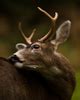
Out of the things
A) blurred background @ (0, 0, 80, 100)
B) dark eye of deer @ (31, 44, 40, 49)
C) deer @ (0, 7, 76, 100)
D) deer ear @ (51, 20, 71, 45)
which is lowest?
deer @ (0, 7, 76, 100)

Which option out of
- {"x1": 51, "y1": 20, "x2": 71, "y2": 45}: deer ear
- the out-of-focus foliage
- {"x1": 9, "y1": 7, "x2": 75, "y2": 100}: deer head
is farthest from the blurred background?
{"x1": 9, "y1": 7, "x2": 75, "y2": 100}: deer head

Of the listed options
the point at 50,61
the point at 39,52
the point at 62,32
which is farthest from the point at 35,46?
the point at 62,32

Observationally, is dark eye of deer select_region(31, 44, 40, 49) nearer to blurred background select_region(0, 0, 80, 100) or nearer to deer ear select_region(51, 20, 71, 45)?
deer ear select_region(51, 20, 71, 45)

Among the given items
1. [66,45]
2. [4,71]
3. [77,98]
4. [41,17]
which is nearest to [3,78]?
[4,71]

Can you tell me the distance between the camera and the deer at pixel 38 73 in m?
11.9

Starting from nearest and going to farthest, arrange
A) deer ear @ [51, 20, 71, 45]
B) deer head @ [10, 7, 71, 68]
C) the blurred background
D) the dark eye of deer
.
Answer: deer head @ [10, 7, 71, 68] < the dark eye of deer < deer ear @ [51, 20, 71, 45] < the blurred background

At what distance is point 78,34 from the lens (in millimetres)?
23969

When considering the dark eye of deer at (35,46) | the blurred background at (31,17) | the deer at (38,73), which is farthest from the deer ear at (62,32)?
the blurred background at (31,17)

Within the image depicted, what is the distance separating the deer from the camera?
469 inches

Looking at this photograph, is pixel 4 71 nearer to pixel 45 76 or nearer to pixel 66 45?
pixel 45 76

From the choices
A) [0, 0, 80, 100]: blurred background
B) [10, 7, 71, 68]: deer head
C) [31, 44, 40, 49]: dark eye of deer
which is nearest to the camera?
[10, 7, 71, 68]: deer head

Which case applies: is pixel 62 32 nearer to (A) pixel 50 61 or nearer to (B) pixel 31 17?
(A) pixel 50 61

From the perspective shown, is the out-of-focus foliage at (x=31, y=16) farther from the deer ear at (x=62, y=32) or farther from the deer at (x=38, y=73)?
the deer at (x=38, y=73)

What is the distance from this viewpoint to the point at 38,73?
12.2 meters
